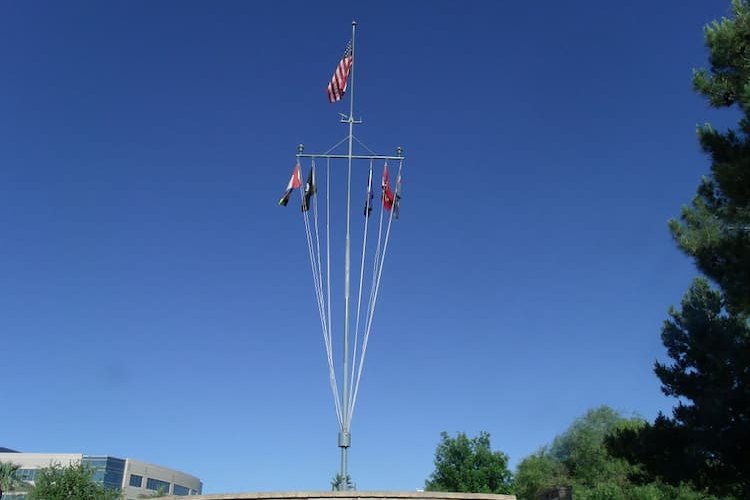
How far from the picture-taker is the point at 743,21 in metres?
17.1

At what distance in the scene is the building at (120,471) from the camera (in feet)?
335

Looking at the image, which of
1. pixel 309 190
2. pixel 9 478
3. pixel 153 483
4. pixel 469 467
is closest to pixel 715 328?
pixel 309 190

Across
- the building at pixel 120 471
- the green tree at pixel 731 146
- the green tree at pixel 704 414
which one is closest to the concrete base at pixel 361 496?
the green tree at pixel 731 146

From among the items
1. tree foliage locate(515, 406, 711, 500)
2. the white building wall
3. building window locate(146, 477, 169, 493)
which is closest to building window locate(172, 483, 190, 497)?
building window locate(146, 477, 169, 493)

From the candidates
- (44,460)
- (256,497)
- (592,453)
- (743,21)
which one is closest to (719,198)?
(743,21)

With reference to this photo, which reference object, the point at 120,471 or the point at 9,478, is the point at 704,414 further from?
the point at 120,471

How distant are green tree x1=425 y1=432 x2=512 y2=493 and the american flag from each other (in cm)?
3481

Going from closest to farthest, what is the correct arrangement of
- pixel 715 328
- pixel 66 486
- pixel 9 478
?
pixel 715 328
pixel 66 486
pixel 9 478

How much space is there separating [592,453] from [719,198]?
37855 mm

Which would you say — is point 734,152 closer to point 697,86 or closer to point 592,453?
point 697,86

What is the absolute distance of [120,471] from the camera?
107500mm

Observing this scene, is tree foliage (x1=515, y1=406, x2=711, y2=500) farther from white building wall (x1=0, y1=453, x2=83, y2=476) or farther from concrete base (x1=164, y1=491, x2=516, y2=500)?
white building wall (x1=0, y1=453, x2=83, y2=476)

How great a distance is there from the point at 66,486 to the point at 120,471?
6893cm

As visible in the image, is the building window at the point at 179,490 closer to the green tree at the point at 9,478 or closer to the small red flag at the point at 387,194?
the green tree at the point at 9,478
